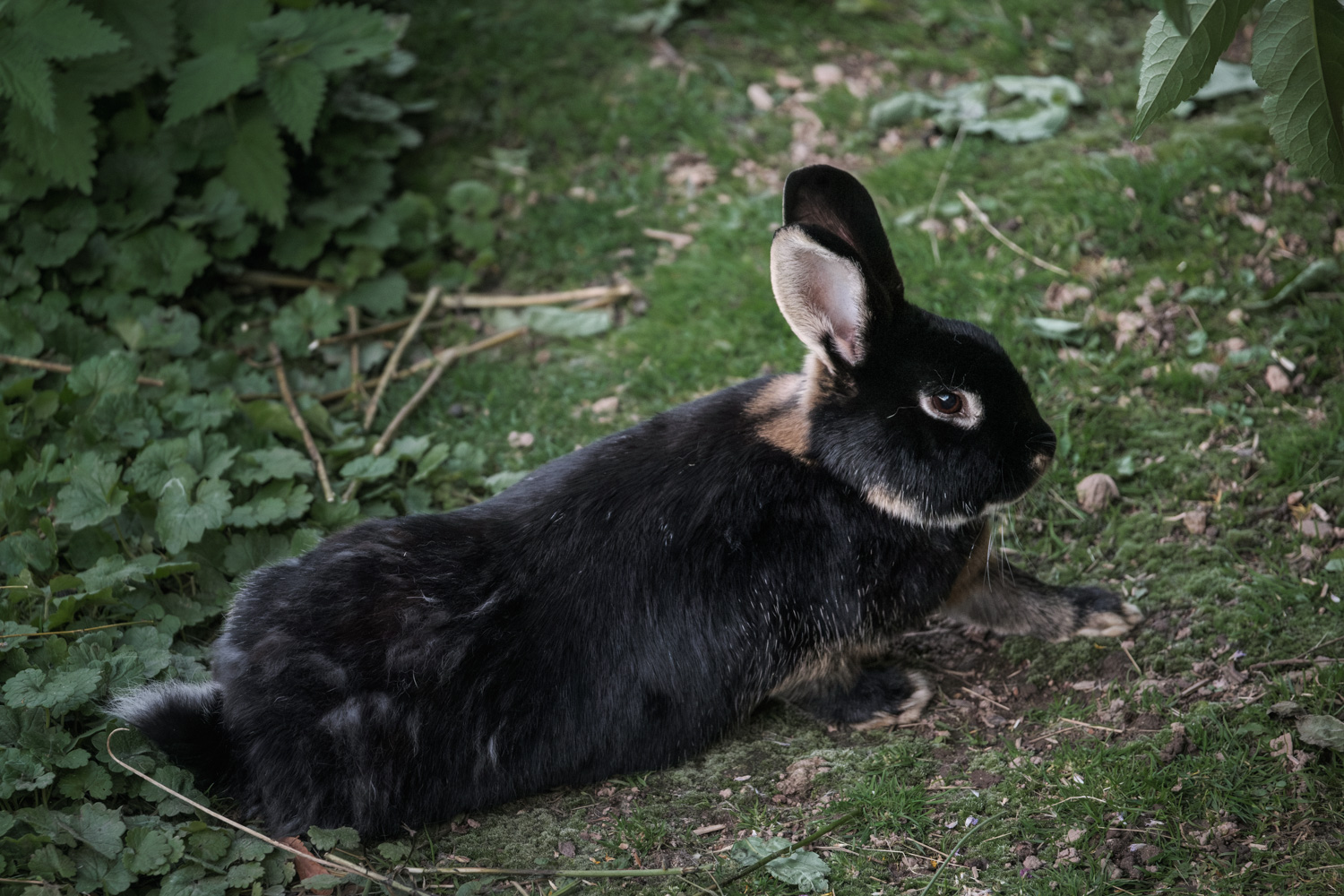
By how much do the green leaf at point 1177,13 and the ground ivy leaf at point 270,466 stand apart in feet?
11.5

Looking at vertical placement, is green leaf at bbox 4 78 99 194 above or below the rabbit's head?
above

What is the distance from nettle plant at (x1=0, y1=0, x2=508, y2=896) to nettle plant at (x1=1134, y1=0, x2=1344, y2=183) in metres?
3.06

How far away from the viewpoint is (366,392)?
5.46 metres

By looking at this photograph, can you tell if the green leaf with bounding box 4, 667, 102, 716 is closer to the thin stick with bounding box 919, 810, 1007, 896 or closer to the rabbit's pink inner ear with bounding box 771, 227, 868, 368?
the rabbit's pink inner ear with bounding box 771, 227, 868, 368

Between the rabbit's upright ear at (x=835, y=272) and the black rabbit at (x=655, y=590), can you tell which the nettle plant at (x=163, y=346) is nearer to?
the black rabbit at (x=655, y=590)

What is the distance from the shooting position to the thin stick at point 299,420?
4.71 meters

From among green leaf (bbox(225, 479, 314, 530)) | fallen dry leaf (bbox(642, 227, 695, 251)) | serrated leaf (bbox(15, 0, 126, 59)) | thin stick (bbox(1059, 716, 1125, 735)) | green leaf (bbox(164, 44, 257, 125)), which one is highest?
serrated leaf (bbox(15, 0, 126, 59))

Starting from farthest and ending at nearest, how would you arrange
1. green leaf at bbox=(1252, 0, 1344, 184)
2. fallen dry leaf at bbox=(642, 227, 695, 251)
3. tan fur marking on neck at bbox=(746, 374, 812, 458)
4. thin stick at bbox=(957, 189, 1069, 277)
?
fallen dry leaf at bbox=(642, 227, 695, 251) < thin stick at bbox=(957, 189, 1069, 277) < tan fur marking on neck at bbox=(746, 374, 812, 458) < green leaf at bbox=(1252, 0, 1344, 184)

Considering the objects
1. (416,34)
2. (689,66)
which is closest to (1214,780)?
(689,66)

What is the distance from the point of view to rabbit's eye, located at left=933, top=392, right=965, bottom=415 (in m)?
3.63

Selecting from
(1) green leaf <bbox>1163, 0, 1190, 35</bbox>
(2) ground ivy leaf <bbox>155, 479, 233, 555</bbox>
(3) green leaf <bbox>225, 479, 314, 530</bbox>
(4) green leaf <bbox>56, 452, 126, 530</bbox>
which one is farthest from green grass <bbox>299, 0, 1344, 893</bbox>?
(1) green leaf <bbox>1163, 0, 1190, 35</bbox>

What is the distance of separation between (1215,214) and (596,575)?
3.61 meters

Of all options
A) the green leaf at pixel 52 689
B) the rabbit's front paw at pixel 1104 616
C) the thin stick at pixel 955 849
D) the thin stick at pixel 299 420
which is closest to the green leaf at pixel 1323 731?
the rabbit's front paw at pixel 1104 616

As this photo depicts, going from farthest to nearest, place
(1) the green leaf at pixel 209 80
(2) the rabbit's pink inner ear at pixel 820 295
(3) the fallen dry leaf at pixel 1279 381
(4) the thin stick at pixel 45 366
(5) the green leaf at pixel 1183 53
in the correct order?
(1) the green leaf at pixel 209 80 → (4) the thin stick at pixel 45 366 → (3) the fallen dry leaf at pixel 1279 381 → (2) the rabbit's pink inner ear at pixel 820 295 → (5) the green leaf at pixel 1183 53
